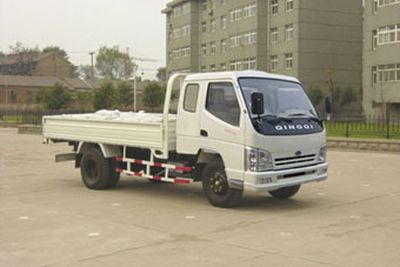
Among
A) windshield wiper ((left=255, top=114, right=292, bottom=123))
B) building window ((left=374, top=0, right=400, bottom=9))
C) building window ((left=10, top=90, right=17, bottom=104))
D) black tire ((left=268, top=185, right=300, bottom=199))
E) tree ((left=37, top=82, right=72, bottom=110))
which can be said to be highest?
building window ((left=374, top=0, right=400, bottom=9))

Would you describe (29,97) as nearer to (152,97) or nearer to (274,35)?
(152,97)

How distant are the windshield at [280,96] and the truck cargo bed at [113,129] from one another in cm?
163

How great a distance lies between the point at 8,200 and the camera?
11125mm

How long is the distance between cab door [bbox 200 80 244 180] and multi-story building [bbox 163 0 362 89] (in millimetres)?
49189

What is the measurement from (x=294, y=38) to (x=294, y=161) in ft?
168

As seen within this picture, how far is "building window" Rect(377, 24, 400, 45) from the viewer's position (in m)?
48.1

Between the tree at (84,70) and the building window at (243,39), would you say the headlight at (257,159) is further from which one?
the tree at (84,70)

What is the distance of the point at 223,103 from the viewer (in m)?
10.4

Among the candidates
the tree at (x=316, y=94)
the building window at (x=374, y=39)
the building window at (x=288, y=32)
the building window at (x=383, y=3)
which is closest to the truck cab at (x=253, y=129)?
the building window at (x=383, y=3)

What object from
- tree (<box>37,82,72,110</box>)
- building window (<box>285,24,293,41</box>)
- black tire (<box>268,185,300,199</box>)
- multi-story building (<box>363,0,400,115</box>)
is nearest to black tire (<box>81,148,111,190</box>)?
black tire (<box>268,185,300,199</box>)

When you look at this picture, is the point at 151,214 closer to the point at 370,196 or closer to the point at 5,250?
the point at 5,250

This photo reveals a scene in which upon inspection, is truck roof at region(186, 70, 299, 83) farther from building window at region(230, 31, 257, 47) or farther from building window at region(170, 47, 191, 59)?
building window at region(170, 47, 191, 59)

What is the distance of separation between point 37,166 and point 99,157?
5.46 metres

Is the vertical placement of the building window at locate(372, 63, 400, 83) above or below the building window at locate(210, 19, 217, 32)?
below
